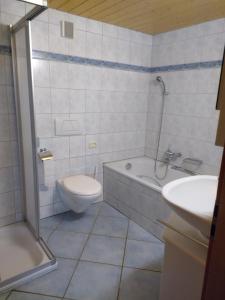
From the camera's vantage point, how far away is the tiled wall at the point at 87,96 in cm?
234

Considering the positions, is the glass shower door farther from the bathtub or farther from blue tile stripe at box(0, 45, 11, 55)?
the bathtub

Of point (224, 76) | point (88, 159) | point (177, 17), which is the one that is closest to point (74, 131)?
point (88, 159)

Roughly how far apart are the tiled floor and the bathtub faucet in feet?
3.32

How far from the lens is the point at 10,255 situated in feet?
6.58

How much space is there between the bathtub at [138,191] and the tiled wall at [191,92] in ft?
1.27

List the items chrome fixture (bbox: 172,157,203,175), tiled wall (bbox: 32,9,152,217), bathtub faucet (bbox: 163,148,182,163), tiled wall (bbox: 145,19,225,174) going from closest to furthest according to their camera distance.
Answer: tiled wall (bbox: 32,9,152,217), tiled wall (bbox: 145,19,225,174), chrome fixture (bbox: 172,157,203,175), bathtub faucet (bbox: 163,148,182,163)

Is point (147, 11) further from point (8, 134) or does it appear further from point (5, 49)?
point (8, 134)

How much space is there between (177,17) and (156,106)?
1.14 meters

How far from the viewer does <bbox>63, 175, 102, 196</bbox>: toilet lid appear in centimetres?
229

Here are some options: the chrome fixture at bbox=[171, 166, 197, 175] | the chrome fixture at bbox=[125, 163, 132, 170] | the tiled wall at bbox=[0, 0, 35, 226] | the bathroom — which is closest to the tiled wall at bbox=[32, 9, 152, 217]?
the bathroom

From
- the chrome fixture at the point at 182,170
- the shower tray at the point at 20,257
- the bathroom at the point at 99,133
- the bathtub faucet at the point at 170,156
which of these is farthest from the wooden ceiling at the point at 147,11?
the shower tray at the point at 20,257

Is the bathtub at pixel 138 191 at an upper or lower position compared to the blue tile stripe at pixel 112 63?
lower

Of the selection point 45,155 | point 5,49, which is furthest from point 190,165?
point 5,49

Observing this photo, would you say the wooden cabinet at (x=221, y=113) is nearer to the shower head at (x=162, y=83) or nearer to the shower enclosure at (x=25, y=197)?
the shower enclosure at (x=25, y=197)
